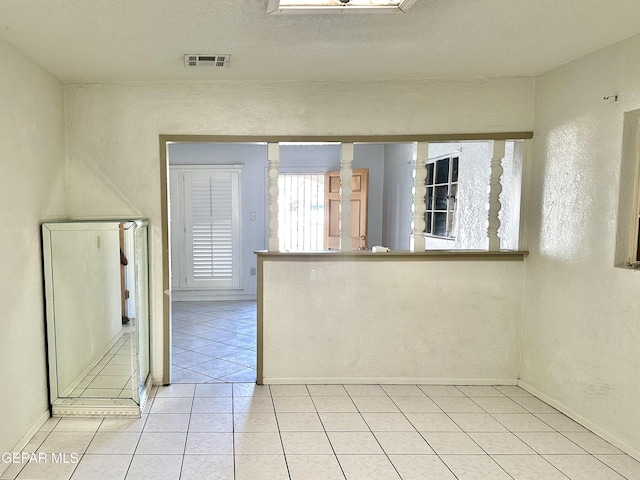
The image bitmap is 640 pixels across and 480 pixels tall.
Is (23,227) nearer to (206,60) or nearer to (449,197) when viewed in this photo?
(206,60)

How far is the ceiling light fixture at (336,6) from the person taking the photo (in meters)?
1.92

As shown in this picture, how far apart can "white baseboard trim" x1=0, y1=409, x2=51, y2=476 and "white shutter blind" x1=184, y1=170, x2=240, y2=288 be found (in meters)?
3.71

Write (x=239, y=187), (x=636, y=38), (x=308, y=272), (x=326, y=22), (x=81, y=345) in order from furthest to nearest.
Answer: (x=239, y=187) < (x=308, y=272) < (x=81, y=345) < (x=636, y=38) < (x=326, y=22)

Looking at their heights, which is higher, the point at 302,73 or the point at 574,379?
the point at 302,73

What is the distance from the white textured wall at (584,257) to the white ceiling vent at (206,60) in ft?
7.29

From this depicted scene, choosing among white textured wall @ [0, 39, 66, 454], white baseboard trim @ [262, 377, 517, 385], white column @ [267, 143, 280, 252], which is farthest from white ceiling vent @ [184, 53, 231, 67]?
white baseboard trim @ [262, 377, 517, 385]

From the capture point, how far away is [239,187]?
20.6 ft

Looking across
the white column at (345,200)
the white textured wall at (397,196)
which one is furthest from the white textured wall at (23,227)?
the white textured wall at (397,196)

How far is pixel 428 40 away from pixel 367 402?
7.79 feet

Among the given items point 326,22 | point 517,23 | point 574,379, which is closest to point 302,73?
point 326,22

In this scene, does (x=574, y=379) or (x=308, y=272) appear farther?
(x=308, y=272)

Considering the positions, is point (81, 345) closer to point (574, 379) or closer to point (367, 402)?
point (367, 402)

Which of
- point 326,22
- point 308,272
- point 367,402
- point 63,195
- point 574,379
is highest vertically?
point 326,22

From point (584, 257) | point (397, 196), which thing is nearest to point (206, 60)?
point (584, 257)
